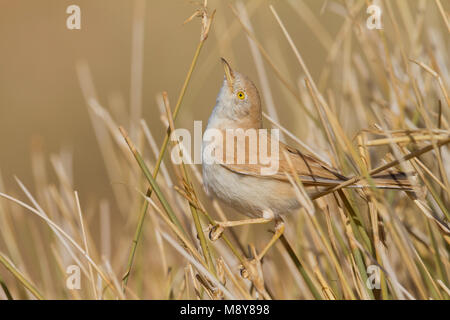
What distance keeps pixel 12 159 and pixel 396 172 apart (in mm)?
5206

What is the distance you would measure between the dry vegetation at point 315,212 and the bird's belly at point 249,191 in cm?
13

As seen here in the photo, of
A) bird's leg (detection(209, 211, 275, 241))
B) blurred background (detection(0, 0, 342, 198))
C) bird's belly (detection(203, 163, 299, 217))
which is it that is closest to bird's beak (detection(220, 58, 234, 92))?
bird's belly (detection(203, 163, 299, 217))

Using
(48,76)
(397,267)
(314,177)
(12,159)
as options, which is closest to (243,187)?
(314,177)

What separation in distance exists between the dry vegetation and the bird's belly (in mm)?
130

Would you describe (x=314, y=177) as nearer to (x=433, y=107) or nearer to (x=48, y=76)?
(x=433, y=107)

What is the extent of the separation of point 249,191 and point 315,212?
0.35 m

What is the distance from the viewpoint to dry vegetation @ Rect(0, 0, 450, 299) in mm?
2057

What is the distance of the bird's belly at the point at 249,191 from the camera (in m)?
2.57

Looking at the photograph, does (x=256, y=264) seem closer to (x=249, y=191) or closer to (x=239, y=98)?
(x=249, y=191)

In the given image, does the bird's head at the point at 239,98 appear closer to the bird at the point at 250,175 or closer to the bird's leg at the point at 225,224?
the bird at the point at 250,175

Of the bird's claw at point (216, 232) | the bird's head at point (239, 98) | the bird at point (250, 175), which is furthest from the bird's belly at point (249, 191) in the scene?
the bird's head at point (239, 98)

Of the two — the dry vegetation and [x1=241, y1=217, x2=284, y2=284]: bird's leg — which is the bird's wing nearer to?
the dry vegetation

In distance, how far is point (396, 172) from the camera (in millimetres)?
2375

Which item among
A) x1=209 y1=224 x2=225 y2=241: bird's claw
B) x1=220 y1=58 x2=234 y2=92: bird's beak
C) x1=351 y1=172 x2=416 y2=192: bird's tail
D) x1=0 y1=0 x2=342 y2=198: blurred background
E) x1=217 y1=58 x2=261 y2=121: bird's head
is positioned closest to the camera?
x1=351 y1=172 x2=416 y2=192: bird's tail
